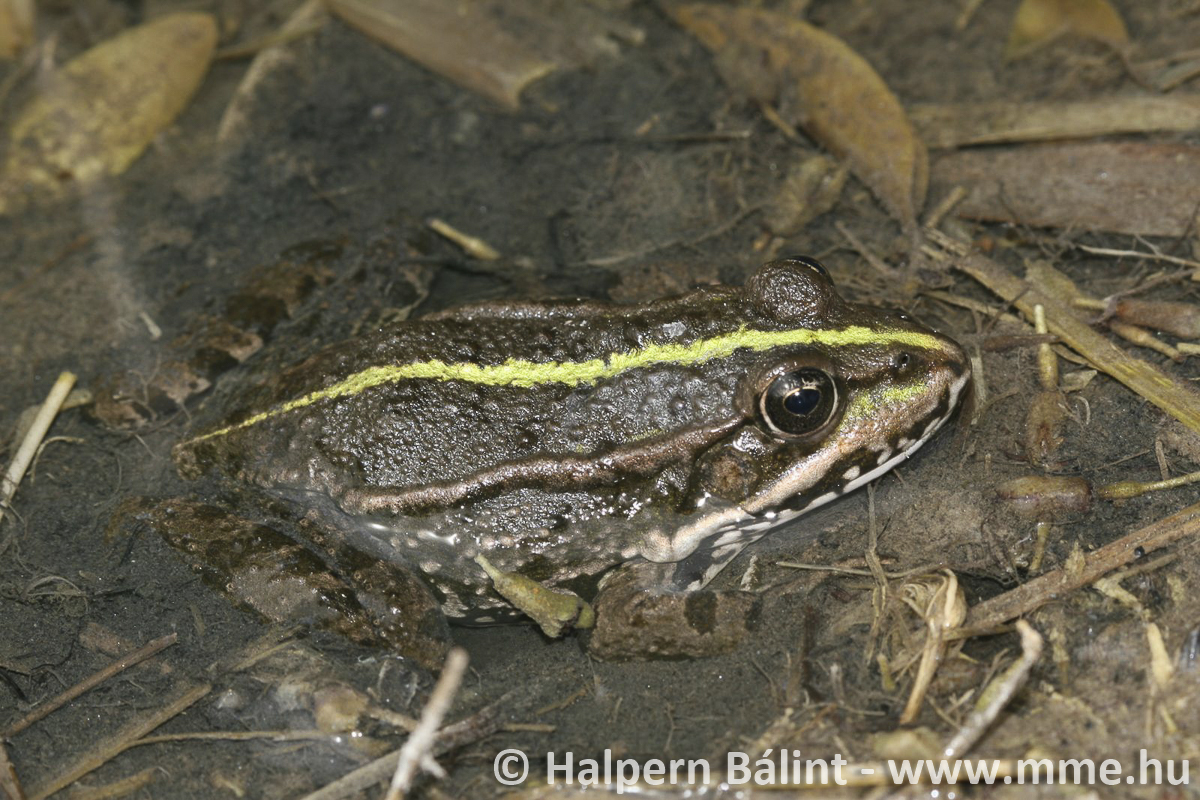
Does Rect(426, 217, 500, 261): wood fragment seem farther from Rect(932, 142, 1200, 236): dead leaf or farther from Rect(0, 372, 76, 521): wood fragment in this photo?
Rect(932, 142, 1200, 236): dead leaf

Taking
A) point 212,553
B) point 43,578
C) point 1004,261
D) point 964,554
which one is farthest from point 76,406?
point 1004,261

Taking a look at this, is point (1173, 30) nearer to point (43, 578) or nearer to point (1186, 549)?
point (1186, 549)

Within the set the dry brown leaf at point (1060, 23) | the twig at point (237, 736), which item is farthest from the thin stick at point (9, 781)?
the dry brown leaf at point (1060, 23)

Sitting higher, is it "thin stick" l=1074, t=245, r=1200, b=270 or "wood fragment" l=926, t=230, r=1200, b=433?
"thin stick" l=1074, t=245, r=1200, b=270

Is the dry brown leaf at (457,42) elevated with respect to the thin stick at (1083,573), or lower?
elevated

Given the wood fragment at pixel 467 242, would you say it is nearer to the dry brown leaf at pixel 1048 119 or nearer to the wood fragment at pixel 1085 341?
the wood fragment at pixel 1085 341

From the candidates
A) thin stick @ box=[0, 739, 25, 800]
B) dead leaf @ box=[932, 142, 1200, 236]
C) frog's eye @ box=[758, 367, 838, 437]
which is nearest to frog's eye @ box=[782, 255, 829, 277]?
frog's eye @ box=[758, 367, 838, 437]

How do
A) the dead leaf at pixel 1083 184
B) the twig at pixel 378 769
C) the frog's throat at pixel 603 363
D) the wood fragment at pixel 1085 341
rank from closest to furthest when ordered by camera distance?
the twig at pixel 378 769, the frog's throat at pixel 603 363, the wood fragment at pixel 1085 341, the dead leaf at pixel 1083 184

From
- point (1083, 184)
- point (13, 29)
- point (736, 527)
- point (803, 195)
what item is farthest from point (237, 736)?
point (13, 29)
